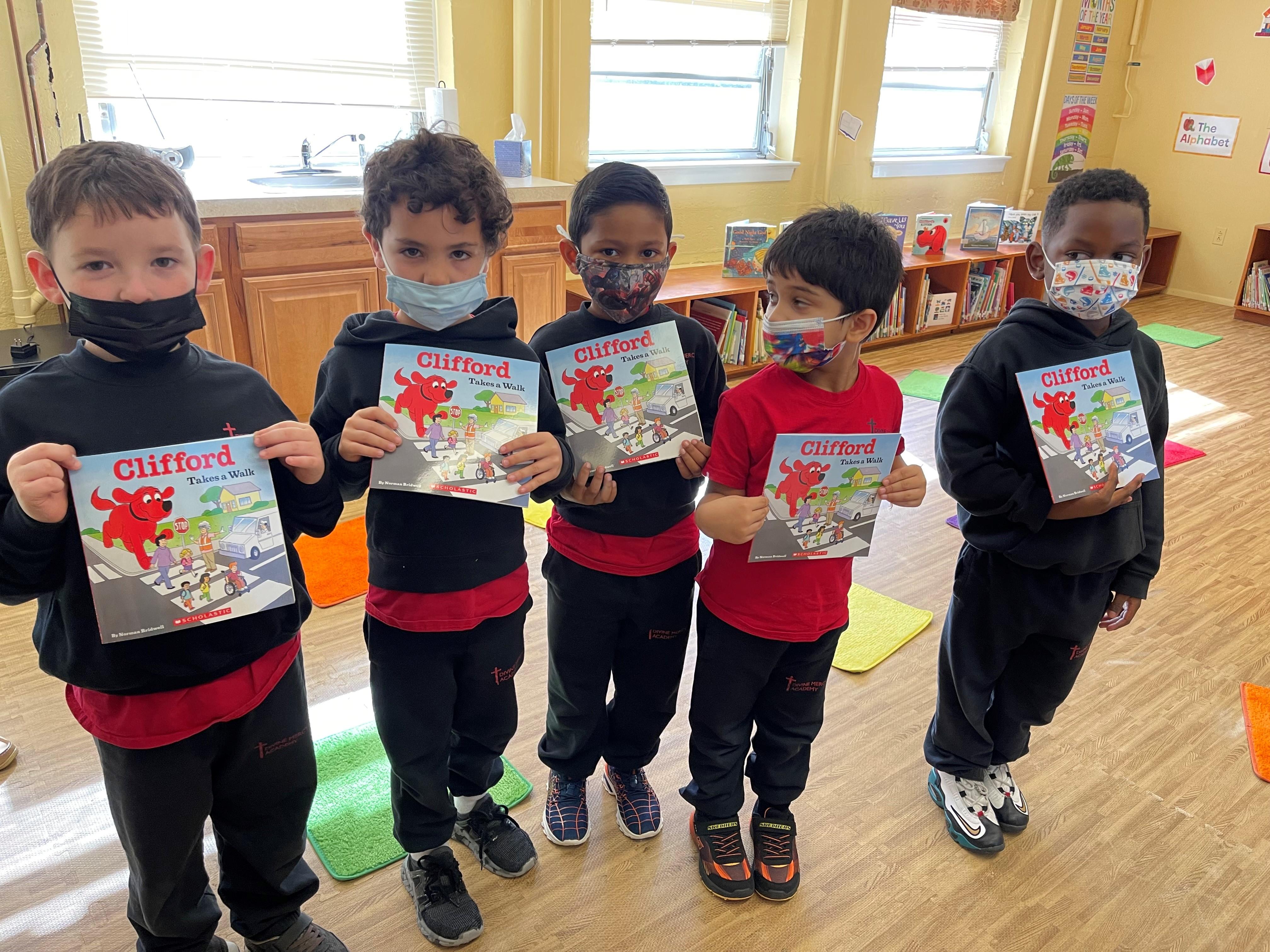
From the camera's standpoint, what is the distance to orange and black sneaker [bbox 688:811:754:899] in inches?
61.9

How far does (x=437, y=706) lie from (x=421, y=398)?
1.59ft

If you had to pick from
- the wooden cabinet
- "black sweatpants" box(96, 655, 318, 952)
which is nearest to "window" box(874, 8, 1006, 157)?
the wooden cabinet

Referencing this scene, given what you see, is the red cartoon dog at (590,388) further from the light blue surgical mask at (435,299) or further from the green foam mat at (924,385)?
the green foam mat at (924,385)

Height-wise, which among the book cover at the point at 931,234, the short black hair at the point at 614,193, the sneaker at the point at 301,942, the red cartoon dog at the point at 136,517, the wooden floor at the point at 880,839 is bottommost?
the wooden floor at the point at 880,839

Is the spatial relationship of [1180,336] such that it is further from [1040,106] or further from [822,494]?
[822,494]

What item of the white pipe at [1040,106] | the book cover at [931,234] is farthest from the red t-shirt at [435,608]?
the white pipe at [1040,106]

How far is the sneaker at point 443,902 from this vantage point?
57.2 inches

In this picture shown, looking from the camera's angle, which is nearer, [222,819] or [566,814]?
[222,819]

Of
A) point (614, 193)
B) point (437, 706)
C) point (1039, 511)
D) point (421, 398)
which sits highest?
point (614, 193)

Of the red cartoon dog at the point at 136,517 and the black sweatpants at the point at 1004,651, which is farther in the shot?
the black sweatpants at the point at 1004,651

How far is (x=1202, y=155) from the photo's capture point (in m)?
6.53

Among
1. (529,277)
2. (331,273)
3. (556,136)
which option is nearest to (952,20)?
(556,136)

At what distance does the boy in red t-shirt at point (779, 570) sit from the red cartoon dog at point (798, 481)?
0.04 meters

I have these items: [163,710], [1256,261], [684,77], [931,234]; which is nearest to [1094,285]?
[163,710]
